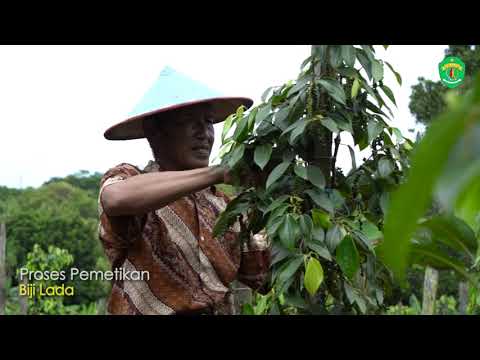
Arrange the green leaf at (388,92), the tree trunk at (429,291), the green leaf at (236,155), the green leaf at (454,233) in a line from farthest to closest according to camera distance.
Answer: the tree trunk at (429,291) < the green leaf at (388,92) < the green leaf at (236,155) < the green leaf at (454,233)

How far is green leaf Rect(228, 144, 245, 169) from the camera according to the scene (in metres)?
1.25

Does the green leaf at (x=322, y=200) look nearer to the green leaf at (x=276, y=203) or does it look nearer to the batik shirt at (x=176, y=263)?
the green leaf at (x=276, y=203)

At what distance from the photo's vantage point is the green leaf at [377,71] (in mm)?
1295

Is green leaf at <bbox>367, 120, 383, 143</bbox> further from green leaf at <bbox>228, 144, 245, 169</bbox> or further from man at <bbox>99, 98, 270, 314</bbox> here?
man at <bbox>99, 98, 270, 314</bbox>

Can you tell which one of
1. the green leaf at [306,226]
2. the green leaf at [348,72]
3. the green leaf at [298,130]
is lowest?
the green leaf at [306,226]

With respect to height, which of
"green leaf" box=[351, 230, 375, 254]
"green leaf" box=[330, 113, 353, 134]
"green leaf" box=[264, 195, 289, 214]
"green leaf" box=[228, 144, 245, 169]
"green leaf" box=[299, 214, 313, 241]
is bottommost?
"green leaf" box=[351, 230, 375, 254]

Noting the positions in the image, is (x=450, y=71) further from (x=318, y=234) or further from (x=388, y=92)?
(x=318, y=234)

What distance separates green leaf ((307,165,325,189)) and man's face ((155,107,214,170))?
0.52 meters

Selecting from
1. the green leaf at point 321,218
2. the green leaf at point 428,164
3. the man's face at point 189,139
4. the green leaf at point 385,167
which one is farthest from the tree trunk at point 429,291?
the green leaf at point 428,164

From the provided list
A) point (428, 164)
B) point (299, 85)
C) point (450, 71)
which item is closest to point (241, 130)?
point (299, 85)

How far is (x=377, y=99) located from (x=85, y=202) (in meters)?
11.9

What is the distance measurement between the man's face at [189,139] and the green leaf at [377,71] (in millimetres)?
557

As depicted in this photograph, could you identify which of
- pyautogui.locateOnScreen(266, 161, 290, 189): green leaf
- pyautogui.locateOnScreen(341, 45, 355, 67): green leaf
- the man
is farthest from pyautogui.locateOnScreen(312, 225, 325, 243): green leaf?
the man

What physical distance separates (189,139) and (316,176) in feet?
1.83
